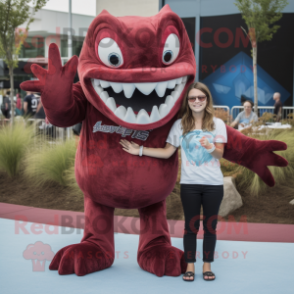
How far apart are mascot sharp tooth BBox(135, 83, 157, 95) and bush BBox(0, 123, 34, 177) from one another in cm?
456

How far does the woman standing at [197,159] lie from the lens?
2578 mm

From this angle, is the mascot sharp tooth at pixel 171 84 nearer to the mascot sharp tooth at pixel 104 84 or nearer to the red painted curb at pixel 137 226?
the mascot sharp tooth at pixel 104 84

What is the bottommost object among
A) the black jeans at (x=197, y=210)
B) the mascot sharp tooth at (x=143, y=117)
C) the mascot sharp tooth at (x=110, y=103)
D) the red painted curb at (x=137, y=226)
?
the red painted curb at (x=137, y=226)

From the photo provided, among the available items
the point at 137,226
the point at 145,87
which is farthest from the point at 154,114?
the point at 137,226

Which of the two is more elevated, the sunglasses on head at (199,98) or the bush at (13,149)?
the sunglasses on head at (199,98)

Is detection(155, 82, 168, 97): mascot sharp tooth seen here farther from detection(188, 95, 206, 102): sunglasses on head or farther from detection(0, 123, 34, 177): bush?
detection(0, 123, 34, 177): bush

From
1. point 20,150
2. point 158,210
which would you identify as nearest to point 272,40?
point 20,150

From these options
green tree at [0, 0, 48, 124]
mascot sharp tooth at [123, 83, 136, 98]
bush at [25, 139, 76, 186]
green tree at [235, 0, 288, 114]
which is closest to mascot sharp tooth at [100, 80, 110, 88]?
mascot sharp tooth at [123, 83, 136, 98]

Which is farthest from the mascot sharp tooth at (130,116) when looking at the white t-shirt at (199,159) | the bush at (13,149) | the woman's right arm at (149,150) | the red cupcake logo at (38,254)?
the bush at (13,149)

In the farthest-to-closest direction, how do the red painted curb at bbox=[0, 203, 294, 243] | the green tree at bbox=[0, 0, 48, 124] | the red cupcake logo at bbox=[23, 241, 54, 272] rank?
1. the green tree at bbox=[0, 0, 48, 124]
2. the red painted curb at bbox=[0, 203, 294, 243]
3. the red cupcake logo at bbox=[23, 241, 54, 272]

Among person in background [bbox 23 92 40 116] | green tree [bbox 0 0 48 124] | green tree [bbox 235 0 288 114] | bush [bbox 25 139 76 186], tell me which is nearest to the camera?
bush [bbox 25 139 76 186]

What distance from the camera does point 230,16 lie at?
37.7ft

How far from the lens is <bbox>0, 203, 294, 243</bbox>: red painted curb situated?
4.07m

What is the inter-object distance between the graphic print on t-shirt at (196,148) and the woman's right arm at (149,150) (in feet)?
0.42
